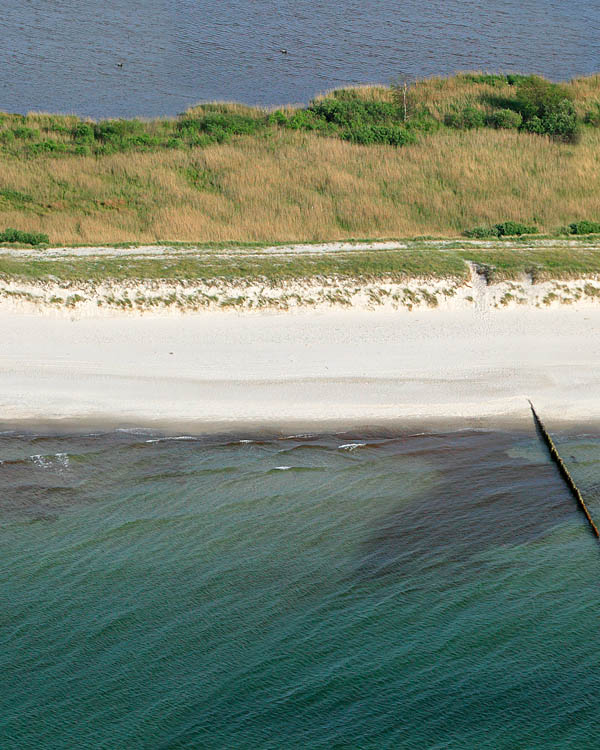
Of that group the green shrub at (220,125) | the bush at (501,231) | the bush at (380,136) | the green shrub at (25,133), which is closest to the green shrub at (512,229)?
the bush at (501,231)

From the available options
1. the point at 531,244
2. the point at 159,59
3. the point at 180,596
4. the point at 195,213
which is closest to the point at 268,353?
the point at 180,596

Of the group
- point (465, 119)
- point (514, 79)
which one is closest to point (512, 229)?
point (465, 119)

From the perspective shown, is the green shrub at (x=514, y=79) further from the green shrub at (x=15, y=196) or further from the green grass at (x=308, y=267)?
the green shrub at (x=15, y=196)

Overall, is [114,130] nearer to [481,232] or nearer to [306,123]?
[306,123]

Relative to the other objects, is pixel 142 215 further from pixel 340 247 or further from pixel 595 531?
pixel 595 531

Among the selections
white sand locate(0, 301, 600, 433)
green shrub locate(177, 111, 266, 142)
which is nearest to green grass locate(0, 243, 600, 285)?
white sand locate(0, 301, 600, 433)

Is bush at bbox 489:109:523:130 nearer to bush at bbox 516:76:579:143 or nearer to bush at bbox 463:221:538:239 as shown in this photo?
bush at bbox 516:76:579:143
